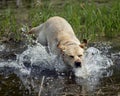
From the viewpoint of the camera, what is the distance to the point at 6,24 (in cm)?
1005

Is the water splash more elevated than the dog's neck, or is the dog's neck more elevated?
the dog's neck

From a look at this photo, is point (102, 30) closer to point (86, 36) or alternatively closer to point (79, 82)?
point (86, 36)

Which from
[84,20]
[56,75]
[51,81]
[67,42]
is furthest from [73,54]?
[84,20]

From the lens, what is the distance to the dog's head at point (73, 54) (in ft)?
22.6

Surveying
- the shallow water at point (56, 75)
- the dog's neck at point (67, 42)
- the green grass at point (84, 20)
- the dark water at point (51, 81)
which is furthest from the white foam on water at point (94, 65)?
the green grass at point (84, 20)

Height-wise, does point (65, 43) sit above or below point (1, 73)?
above

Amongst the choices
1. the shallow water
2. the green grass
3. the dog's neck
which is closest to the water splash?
the shallow water

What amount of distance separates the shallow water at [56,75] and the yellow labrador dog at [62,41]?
0.21 m

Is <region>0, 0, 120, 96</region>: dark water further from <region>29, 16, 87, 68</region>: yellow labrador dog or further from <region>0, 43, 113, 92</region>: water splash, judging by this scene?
<region>29, 16, 87, 68</region>: yellow labrador dog

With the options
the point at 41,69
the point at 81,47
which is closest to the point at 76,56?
the point at 81,47

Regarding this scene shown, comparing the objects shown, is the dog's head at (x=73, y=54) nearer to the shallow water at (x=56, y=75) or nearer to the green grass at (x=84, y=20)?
the shallow water at (x=56, y=75)

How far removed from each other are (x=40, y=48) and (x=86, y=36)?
129 cm

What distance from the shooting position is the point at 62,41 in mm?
7500

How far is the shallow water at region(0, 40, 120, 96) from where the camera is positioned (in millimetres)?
6082
